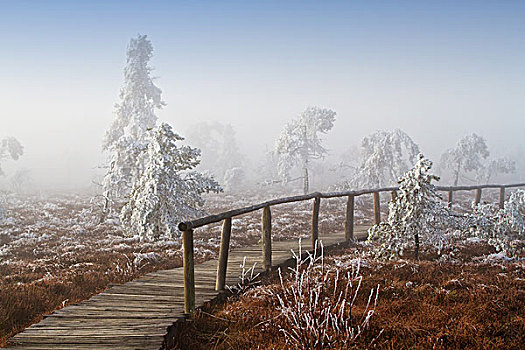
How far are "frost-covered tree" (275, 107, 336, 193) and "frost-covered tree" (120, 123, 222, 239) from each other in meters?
25.2

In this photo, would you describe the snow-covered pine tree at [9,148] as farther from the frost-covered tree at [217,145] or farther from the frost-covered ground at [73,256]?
the frost-covered ground at [73,256]

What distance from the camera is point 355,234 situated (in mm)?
14227

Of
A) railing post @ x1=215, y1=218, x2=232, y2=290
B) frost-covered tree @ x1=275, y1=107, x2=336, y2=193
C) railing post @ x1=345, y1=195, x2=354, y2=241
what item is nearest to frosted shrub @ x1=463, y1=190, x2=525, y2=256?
railing post @ x1=345, y1=195, x2=354, y2=241

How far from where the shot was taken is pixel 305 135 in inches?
1524

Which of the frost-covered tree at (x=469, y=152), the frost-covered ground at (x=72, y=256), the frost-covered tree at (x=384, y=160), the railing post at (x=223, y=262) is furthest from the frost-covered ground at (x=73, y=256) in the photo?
the frost-covered tree at (x=469, y=152)

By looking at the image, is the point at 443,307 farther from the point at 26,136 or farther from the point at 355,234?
the point at 26,136

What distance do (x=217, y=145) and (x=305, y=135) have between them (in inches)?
1451

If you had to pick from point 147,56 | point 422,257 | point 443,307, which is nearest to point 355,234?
point 422,257

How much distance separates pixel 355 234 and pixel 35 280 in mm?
11295

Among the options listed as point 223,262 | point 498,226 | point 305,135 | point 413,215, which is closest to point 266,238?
point 223,262

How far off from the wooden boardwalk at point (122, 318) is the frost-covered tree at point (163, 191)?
5.11 m

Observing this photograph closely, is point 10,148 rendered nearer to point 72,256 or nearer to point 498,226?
point 72,256

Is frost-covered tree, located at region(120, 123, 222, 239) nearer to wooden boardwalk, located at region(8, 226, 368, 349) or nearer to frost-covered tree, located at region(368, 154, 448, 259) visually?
wooden boardwalk, located at region(8, 226, 368, 349)

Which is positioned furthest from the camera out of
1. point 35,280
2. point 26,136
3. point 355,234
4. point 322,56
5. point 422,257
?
point 26,136
